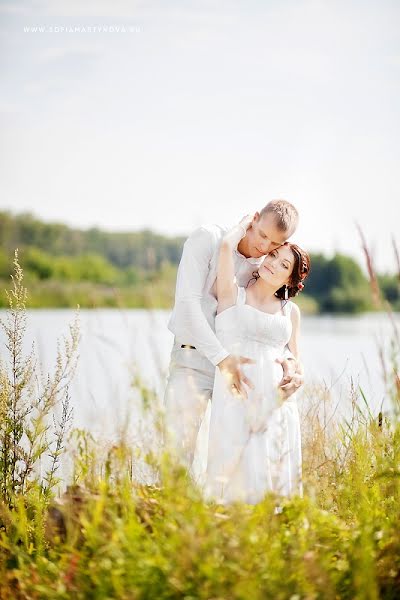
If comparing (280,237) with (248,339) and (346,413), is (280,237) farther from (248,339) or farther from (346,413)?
(346,413)

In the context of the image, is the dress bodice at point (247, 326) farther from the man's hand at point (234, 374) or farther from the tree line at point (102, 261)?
the tree line at point (102, 261)

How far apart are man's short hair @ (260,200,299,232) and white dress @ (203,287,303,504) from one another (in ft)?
1.17

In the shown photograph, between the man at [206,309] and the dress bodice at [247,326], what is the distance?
74mm

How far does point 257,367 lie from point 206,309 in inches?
14.8

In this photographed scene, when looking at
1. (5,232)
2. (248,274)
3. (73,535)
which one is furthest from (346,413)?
(5,232)

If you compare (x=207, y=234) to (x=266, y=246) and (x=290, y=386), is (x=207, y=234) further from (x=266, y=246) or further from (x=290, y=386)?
(x=290, y=386)

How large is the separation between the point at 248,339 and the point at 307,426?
94cm

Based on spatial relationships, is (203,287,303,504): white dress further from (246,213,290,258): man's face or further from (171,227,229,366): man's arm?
(246,213,290,258): man's face

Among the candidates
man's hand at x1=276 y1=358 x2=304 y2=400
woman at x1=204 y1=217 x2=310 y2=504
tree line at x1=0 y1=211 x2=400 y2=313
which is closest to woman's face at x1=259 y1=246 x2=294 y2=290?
woman at x1=204 y1=217 x2=310 y2=504

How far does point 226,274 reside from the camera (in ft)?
9.93

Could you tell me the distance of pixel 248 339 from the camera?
10.1 feet

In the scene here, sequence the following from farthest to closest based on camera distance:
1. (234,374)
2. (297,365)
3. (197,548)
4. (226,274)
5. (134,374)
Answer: (297,365) → (226,274) → (234,374) → (134,374) → (197,548)

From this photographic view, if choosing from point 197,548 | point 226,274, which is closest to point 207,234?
point 226,274

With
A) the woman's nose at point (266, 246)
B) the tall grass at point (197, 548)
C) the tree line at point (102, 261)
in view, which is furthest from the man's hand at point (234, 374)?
the tree line at point (102, 261)
